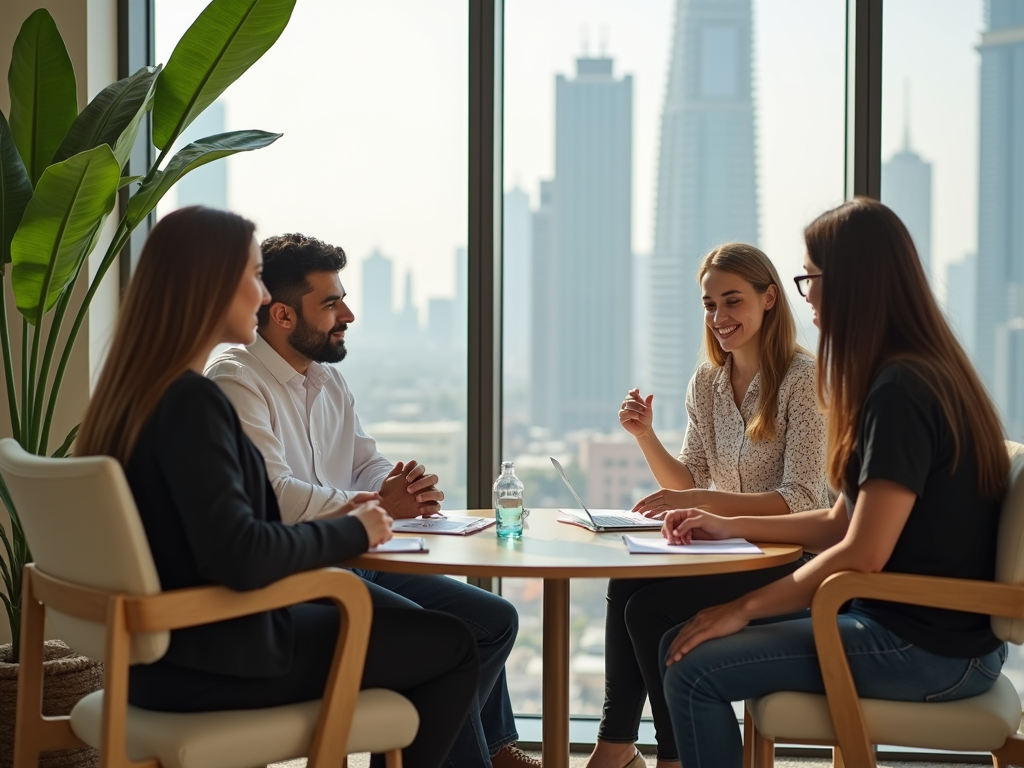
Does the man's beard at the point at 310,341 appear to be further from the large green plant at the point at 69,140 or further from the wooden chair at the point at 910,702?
the wooden chair at the point at 910,702

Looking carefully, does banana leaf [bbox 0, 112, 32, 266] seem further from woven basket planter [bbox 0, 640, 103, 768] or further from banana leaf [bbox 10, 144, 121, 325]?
woven basket planter [bbox 0, 640, 103, 768]

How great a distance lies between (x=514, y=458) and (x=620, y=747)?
3.66ft

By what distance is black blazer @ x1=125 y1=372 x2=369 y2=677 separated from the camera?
64.6 inches

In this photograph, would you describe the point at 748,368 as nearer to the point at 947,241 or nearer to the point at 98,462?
the point at 947,241

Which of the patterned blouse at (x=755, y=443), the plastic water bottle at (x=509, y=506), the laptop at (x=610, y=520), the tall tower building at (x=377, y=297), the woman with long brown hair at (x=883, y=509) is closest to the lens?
the woman with long brown hair at (x=883, y=509)

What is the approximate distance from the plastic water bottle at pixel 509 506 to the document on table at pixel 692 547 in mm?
242

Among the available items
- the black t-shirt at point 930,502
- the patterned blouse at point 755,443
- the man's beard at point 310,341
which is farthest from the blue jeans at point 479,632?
the black t-shirt at point 930,502

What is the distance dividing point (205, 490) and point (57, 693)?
148cm

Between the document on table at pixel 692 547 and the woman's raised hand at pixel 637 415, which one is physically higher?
the woman's raised hand at pixel 637 415

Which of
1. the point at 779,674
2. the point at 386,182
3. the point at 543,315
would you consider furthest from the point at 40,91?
the point at 779,674

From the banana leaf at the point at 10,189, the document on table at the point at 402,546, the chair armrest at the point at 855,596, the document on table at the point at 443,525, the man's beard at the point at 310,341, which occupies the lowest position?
the chair armrest at the point at 855,596

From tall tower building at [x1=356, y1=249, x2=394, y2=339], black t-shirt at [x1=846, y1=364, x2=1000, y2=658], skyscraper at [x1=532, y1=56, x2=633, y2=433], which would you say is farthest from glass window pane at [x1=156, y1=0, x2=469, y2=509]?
black t-shirt at [x1=846, y1=364, x2=1000, y2=658]

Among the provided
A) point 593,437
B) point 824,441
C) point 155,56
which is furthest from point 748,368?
point 155,56

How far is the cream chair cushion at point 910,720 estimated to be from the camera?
5.95 ft
